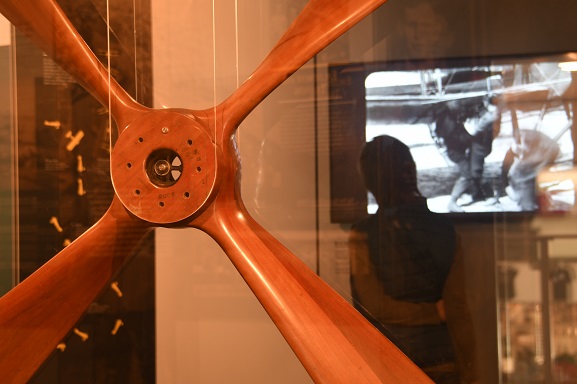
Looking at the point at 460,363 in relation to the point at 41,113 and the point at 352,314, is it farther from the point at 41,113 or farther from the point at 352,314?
the point at 41,113

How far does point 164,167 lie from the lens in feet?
3.31

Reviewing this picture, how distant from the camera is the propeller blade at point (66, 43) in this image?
1.07 m

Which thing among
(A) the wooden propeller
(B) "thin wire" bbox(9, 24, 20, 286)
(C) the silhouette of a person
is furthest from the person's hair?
(B) "thin wire" bbox(9, 24, 20, 286)

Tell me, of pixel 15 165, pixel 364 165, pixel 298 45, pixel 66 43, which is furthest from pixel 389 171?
pixel 15 165

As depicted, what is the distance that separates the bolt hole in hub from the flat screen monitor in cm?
37

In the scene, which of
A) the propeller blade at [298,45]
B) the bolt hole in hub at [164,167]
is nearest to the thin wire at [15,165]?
the bolt hole in hub at [164,167]

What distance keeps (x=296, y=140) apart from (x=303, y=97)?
0.30 feet

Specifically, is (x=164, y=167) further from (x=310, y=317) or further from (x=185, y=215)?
(x=310, y=317)

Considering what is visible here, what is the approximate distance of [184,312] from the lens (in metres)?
1.36

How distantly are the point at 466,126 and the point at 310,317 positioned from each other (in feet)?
1.89

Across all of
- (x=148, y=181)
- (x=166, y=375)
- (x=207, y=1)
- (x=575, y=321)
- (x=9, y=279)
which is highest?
(x=207, y=1)

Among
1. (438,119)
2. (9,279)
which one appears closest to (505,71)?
(438,119)

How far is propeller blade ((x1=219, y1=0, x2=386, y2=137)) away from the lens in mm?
1016

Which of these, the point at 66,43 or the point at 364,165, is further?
the point at 364,165
